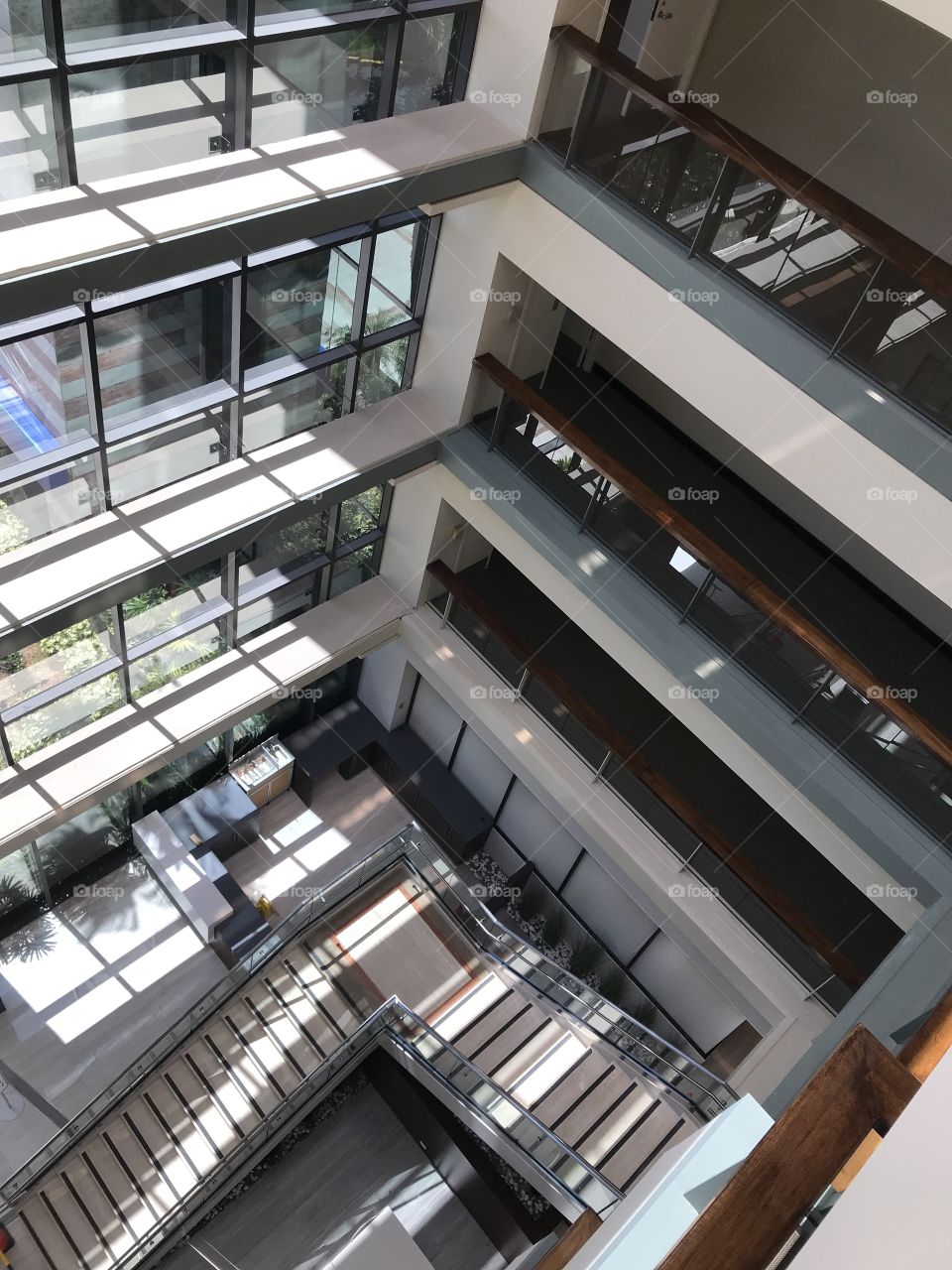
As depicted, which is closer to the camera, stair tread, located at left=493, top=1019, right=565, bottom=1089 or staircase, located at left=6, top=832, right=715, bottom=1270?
staircase, located at left=6, top=832, right=715, bottom=1270

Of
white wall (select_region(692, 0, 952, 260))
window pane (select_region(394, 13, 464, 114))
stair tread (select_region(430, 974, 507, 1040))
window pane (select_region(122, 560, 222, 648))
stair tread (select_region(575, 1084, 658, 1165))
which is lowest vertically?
stair tread (select_region(575, 1084, 658, 1165))

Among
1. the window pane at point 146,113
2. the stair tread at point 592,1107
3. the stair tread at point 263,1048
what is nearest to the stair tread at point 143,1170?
the stair tread at point 263,1048

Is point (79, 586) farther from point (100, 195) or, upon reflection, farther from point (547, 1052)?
point (547, 1052)

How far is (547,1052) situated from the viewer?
1253cm

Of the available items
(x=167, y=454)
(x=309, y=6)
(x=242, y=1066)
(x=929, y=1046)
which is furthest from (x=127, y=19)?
(x=242, y=1066)

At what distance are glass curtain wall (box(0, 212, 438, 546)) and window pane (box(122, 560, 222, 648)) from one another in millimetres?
1446

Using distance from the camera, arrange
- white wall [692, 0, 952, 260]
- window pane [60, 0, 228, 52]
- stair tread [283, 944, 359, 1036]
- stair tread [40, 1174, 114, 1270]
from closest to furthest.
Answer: window pane [60, 0, 228, 52], white wall [692, 0, 952, 260], stair tread [40, 1174, 114, 1270], stair tread [283, 944, 359, 1036]

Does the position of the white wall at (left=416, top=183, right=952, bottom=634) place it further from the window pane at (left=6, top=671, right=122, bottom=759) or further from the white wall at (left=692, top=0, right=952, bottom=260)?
the window pane at (left=6, top=671, right=122, bottom=759)

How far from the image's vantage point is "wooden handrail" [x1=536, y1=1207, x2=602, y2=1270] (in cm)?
1080

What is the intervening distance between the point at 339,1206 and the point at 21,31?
40.6 feet

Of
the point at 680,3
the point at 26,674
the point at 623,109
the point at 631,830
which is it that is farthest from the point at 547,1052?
the point at 680,3

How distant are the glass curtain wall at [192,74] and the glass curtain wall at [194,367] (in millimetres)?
1042

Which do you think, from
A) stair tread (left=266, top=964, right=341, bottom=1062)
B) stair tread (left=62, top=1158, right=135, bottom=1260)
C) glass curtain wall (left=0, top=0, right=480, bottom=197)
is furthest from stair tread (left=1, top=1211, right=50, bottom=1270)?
glass curtain wall (left=0, top=0, right=480, bottom=197)

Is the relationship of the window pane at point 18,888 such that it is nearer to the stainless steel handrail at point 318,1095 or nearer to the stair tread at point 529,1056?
the stainless steel handrail at point 318,1095
